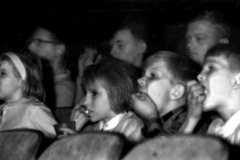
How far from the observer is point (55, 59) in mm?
1826

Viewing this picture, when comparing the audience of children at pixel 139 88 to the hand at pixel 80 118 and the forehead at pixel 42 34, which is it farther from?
the forehead at pixel 42 34

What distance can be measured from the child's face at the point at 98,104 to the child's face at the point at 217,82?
31 cm

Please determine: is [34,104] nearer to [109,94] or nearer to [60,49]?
[109,94]

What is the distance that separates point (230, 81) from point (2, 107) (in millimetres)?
770

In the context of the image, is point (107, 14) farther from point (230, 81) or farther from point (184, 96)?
point (230, 81)

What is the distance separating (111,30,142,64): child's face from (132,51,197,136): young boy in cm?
29

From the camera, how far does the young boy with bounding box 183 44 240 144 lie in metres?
1.06

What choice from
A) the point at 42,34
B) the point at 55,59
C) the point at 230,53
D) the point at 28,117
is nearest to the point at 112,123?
the point at 28,117

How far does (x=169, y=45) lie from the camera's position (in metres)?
1.56

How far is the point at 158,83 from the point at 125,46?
38 cm

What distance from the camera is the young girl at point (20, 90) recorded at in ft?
4.82

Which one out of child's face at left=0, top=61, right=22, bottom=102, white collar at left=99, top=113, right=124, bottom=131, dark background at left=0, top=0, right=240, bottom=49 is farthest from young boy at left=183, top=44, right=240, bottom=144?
child's face at left=0, top=61, right=22, bottom=102

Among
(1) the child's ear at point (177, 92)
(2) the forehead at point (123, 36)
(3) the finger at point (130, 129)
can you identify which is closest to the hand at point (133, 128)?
(3) the finger at point (130, 129)

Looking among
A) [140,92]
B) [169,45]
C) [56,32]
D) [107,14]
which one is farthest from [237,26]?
[56,32]
